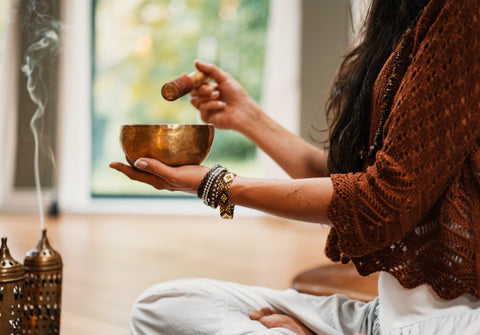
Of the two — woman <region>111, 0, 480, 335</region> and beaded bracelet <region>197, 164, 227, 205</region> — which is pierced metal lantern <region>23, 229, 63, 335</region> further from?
beaded bracelet <region>197, 164, 227, 205</region>

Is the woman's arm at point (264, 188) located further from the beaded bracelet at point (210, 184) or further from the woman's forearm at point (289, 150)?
the woman's forearm at point (289, 150)

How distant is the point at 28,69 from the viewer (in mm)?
1532

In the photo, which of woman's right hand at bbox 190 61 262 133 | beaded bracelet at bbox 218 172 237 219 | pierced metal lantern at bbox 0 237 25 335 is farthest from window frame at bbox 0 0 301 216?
beaded bracelet at bbox 218 172 237 219

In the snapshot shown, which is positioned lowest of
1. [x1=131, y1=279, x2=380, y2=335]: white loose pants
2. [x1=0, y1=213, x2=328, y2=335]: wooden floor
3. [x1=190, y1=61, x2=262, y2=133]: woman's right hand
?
[x1=0, y1=213, x2=328, y2=335]: wooden floor

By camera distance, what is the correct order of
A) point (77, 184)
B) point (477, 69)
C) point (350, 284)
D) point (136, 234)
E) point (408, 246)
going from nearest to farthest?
point (477, 69) → point (408, 246) → point (350, 284) → point (136, 234) → point (77, 184)

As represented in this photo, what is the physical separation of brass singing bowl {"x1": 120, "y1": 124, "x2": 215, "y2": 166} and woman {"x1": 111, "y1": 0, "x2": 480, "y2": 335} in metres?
0.03

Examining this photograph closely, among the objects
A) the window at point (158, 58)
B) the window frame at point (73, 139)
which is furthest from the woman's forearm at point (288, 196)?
the window at point (158, 58)

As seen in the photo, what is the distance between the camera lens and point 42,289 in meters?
1.37

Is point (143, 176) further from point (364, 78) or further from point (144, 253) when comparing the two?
point (144, 253)

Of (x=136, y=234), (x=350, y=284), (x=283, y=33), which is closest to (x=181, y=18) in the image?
(x=283, y=33)

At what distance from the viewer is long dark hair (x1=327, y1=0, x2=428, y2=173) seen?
125 cm

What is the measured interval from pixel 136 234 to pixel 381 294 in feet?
9.90

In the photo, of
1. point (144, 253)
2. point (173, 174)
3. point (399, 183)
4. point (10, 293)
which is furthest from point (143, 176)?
point (144, 253)

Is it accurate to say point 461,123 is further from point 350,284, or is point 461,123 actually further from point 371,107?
point 350,284
